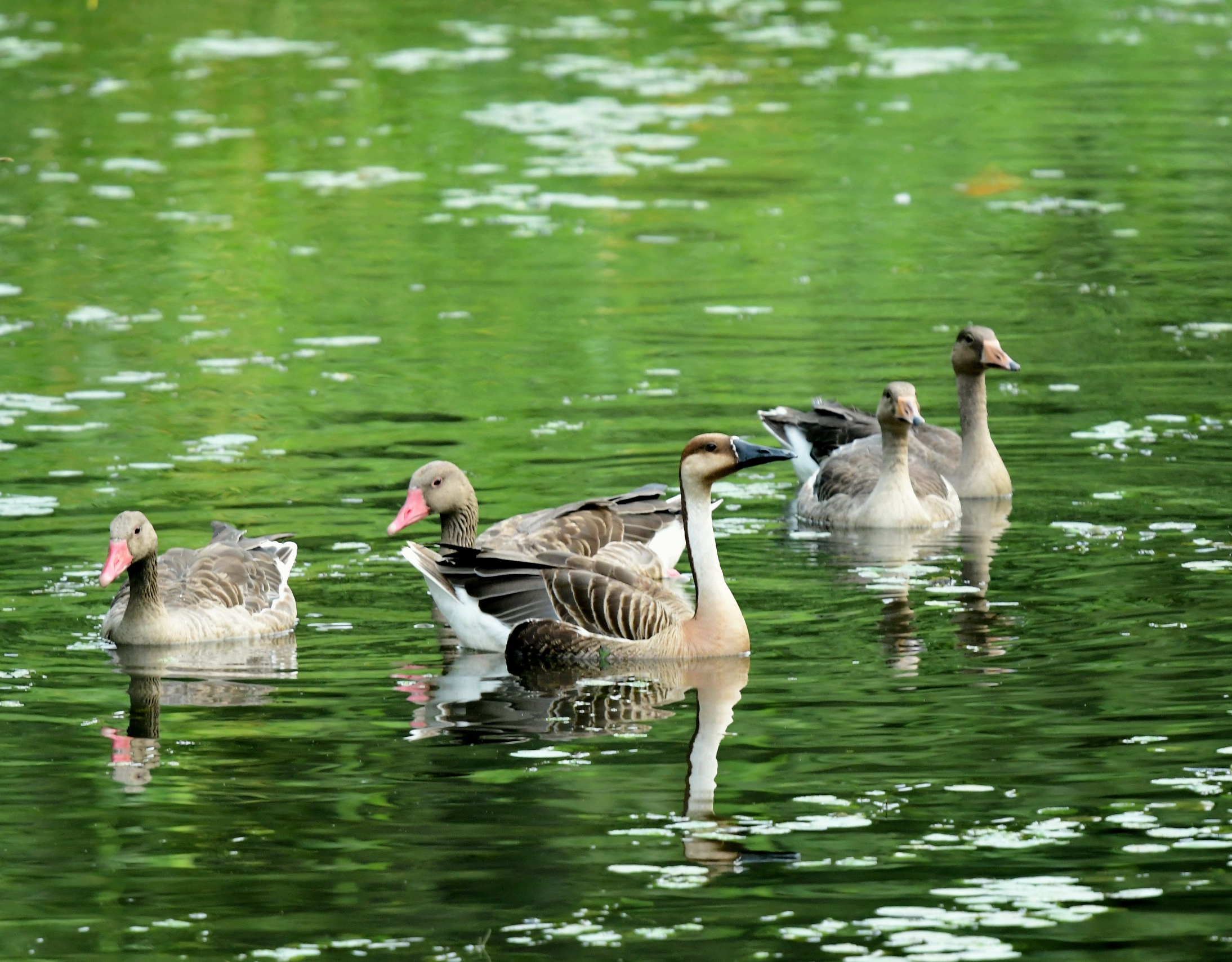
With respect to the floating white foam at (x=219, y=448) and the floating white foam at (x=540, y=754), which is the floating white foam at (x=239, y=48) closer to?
the floating white foam at (x=219, y=448)

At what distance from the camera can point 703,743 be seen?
11.4 metres

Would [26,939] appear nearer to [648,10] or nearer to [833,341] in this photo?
[833,341]

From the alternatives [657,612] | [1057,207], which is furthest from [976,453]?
[1057,207]

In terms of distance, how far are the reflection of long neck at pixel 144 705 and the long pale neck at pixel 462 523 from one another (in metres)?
3.16

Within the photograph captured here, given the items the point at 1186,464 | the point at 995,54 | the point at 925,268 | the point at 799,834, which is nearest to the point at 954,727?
the point at 799,834

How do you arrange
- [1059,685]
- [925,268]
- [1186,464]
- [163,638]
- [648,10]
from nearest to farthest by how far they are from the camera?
[1059,685] → [163,638] → [1186,464] → [925,268] → [648,10]

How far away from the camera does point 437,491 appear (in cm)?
1591

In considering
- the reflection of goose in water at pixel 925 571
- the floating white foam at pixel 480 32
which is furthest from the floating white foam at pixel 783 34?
the reflection of goose in water at pixel 925 571

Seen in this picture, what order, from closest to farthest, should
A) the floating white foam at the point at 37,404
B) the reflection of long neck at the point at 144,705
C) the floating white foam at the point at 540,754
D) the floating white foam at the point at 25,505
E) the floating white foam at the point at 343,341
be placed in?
1. the floating white foam at the point at 540,754
2. the reflection of long neck at the point at 144,705
3. the floating white foam at the point at 25,505
4. the floating white foam at the point at 37,404
5. the floating white foam at the point at 343,341

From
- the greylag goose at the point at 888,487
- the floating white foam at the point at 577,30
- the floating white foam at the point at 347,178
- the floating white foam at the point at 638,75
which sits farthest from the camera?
the floating white foam at the point at 577,30

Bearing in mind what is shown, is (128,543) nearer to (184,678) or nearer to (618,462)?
(184,678)

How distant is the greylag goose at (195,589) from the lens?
46.3 feet

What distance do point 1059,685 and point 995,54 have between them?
29419 mm

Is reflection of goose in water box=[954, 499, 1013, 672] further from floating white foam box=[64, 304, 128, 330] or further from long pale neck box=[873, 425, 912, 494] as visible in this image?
floating white foam box=[64, 304, 128, 330]
